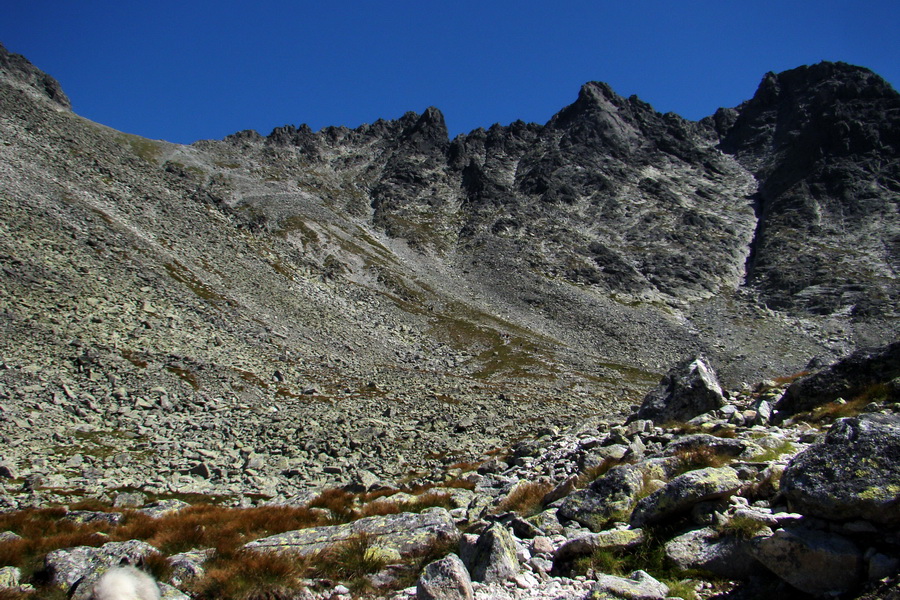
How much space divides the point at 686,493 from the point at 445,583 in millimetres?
4275

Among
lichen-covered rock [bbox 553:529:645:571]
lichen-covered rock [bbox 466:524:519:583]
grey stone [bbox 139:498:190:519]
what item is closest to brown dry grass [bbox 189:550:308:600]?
lichen-covered rock [bbox 466:524:519:583]

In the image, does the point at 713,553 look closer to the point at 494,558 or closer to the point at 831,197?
the point at 494,558

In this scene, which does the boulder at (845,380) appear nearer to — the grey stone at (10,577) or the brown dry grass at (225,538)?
the brown dry grass at (225,538)

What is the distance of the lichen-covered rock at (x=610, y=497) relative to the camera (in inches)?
358

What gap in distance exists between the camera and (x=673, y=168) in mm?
183750

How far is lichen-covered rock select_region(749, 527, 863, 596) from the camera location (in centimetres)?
533

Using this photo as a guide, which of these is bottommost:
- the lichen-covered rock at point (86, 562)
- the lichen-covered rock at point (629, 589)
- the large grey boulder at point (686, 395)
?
the lichen-covered rock at point (86, 562)

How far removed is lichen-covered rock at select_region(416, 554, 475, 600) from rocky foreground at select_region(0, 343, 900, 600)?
0.02 metres

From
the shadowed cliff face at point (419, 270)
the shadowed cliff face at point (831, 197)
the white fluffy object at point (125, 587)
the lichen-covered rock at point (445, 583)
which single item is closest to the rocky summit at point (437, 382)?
the lichen-covered rock at point (445, 583)

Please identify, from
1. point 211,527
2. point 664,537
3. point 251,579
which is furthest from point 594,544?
point 211,527

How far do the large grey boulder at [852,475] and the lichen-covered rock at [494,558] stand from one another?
13.5ft

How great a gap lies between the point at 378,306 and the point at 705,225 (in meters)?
118

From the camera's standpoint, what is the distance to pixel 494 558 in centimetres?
729

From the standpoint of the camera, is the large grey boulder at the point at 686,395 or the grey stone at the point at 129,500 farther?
the large grey boulder at the point at 686,395
